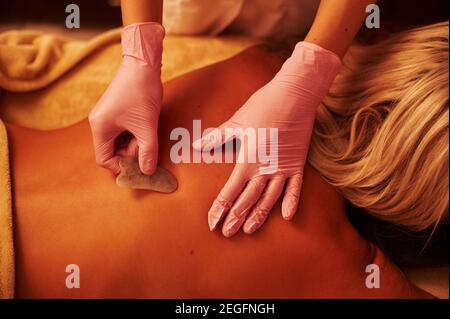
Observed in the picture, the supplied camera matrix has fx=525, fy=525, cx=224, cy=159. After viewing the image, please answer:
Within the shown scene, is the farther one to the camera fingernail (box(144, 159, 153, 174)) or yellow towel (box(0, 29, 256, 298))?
yellow towel (box(0, 29, 256, 298))

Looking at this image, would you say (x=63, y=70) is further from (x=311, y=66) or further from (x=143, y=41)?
(x=311, y=66)

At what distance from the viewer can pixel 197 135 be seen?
36.8 inches

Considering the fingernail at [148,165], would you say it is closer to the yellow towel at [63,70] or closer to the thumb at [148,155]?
the thumb at [148,155]

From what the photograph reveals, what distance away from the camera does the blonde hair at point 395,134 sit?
0.93 metres

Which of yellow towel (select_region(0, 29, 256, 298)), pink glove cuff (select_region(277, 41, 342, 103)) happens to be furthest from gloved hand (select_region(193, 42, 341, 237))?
yellow towel (select_region(0, 29, 256, 298))

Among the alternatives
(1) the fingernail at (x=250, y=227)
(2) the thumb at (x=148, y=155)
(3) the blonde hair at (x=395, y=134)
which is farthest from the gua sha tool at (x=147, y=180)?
(3) the blonde hair at (x=395, y=134)

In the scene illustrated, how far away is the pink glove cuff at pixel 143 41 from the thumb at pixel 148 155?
5.9 inches

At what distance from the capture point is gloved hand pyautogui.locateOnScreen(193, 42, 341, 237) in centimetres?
90

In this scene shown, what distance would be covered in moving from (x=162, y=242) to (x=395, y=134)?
456mm

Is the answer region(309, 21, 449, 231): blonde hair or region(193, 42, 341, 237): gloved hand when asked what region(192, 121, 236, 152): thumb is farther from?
region(309, 21, 449, 231): blonde hair

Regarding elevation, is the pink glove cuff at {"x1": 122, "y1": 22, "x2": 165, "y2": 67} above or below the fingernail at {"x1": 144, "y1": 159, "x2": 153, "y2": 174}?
above

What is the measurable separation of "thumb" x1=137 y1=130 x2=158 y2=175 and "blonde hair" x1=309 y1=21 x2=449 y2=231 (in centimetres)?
29
